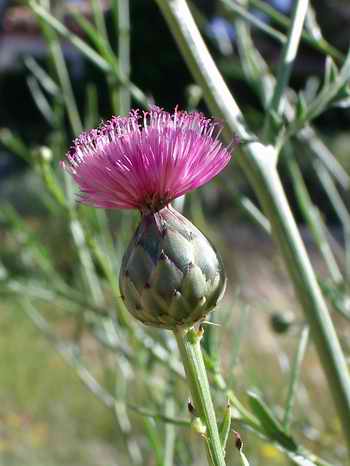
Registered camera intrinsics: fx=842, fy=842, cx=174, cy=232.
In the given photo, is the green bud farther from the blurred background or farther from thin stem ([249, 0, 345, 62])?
thin stem ([249, 0, 345, 62])

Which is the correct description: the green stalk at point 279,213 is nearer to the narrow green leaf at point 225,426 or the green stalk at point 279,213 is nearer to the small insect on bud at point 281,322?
the narrow green leaf at point 225,426

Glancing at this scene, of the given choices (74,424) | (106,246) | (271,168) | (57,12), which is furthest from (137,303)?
(74,424)

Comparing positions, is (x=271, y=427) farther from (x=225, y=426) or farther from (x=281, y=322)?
(x=281, y=322)

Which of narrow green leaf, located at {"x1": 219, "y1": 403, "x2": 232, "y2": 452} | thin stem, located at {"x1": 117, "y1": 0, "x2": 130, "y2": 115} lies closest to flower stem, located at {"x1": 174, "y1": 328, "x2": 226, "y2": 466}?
narrow green leaf, located at {"x1": 219, "y1": 403, "x2": 232, "y2": 452}

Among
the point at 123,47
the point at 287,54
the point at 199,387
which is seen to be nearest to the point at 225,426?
the point at 199,387

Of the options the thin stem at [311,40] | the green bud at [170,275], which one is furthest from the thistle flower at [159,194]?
the thin stem at [311,40]

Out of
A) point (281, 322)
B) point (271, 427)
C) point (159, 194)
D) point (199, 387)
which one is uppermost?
point (159, 194)
